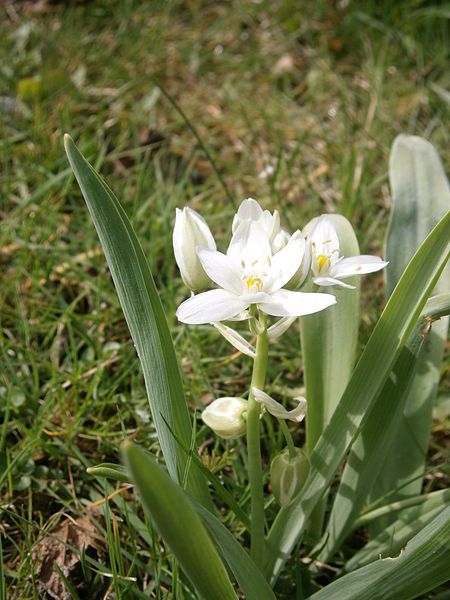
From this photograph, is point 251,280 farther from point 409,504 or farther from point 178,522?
point 409,504

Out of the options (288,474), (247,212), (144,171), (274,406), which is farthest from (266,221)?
(144,171)

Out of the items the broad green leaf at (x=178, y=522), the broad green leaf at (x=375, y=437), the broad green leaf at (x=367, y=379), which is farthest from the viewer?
the broad green leaf at (x=375, y=437)

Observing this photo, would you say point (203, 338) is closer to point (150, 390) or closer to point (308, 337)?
point (308, 337)

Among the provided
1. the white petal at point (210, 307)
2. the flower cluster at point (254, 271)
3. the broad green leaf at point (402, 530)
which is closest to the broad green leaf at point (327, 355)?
the broad green leaf at point (402, 530)

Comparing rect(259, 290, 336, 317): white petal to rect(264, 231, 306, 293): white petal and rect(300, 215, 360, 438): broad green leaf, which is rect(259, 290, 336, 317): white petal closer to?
rect(264, 231, 306, 293): white petal

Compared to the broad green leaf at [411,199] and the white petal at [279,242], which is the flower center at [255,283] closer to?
the white petal at [279,242]
